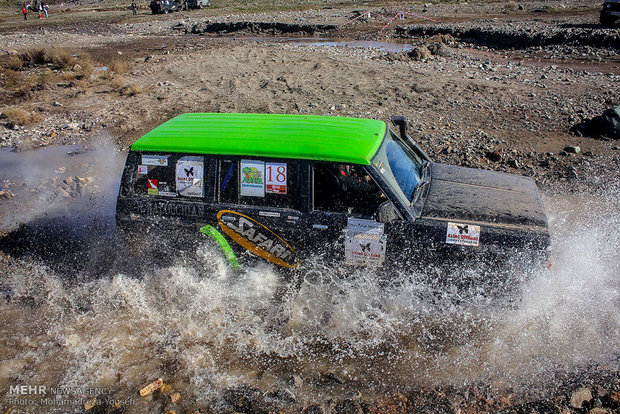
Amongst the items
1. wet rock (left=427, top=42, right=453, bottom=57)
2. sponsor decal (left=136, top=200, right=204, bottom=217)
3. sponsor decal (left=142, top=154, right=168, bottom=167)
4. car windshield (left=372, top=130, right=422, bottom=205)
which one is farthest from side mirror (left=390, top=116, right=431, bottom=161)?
wet rock (left=427, top=42, right=453, bottom=57)

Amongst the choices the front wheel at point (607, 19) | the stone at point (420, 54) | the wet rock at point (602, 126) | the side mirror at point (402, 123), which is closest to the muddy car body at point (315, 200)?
the side mirror at point (402, 123)

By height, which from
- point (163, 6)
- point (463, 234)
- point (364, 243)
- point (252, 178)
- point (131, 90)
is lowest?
point (364, 243)

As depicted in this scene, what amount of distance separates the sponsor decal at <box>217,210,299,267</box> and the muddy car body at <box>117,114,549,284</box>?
1 cm

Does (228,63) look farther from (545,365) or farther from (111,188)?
(545,365)

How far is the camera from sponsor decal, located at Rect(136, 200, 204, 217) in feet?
15.6

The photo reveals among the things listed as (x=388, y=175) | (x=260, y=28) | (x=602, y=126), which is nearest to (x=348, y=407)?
(x=388, y=175)

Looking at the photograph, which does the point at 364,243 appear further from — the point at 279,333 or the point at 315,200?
the point at 279,333

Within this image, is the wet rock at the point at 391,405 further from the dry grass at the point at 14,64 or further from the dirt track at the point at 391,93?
the dry grass at the point at 14,64

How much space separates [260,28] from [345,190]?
23.4 m

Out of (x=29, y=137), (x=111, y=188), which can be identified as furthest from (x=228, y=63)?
(x=111, y=188)

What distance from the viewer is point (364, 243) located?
450 cm

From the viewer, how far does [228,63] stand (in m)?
15.6

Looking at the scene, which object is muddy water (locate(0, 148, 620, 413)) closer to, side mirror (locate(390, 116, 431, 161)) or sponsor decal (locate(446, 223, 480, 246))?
sponsor decal (locate(446, 223, 480, 246))

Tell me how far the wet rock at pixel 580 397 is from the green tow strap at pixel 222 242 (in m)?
3.48
